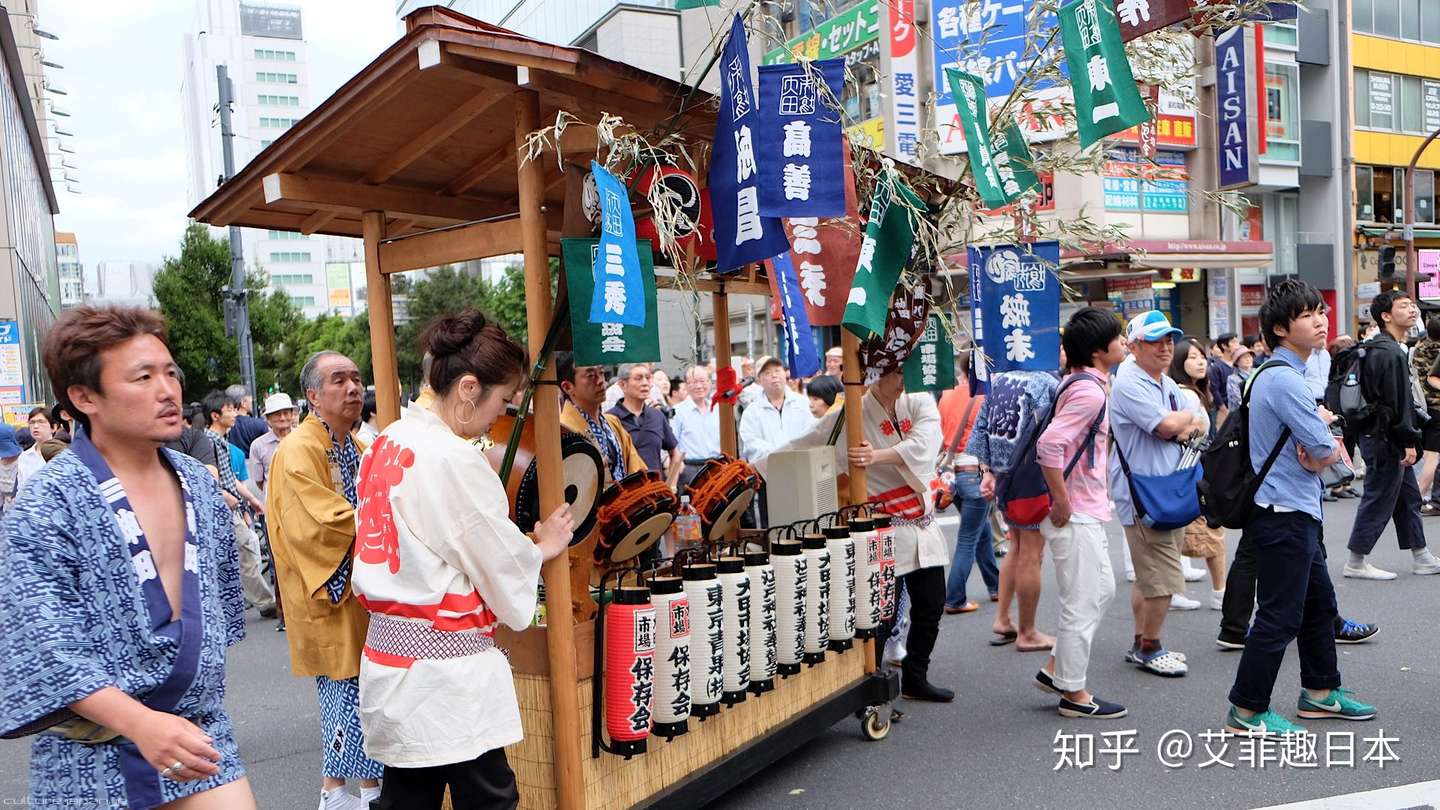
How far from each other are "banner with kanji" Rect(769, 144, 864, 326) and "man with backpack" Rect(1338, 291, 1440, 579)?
167 inches

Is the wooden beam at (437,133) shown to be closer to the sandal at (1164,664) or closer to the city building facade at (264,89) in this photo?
the sandal at (1164,664)

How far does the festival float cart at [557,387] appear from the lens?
3.39 meters

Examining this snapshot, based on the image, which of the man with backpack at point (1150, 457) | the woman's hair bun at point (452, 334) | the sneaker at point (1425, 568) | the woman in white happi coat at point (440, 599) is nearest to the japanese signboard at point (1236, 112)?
the sneaker at point (1425, 568)

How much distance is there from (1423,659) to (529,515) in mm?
5255

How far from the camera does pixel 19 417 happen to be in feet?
Answer: 48.9

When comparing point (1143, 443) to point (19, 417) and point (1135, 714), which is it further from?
point (19, 417)

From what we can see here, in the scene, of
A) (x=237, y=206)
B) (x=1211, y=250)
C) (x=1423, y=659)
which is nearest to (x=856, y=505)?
(x=237, y=206)

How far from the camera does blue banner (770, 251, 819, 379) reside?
15.2ft

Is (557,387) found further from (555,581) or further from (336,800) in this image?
(336,800)

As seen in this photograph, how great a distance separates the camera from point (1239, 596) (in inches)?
236

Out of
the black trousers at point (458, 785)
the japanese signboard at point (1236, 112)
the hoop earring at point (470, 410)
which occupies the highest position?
the japanese signboard at point (1236, 112)

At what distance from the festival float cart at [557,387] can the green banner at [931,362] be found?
107cm

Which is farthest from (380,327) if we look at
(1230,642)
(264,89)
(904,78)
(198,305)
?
(264,89)

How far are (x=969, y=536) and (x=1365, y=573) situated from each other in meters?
3.15
